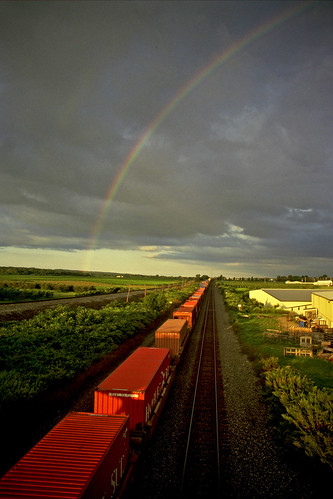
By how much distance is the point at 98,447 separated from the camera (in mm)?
6934

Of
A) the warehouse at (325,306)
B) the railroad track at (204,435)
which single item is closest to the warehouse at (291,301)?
the warehouse at (325,306)

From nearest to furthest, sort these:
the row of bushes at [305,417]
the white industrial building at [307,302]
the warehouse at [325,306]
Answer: the row of bushes at [305,417], the warehouse at [325,306], the white industrial building at [307,302]

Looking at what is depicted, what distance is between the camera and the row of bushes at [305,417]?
31.4 ft

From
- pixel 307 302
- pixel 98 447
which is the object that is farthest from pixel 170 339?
pixel 307 302

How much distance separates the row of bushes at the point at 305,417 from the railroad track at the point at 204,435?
111 inches

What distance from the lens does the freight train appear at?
5727 mm

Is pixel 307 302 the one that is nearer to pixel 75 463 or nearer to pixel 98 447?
pixel 98 447

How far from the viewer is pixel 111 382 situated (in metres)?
11.1

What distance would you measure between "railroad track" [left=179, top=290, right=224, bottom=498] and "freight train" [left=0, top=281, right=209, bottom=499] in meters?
1.79

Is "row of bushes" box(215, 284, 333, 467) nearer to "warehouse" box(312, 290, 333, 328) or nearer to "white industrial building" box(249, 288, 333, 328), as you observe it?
"warehouse" box(312, 290, 333, 328)

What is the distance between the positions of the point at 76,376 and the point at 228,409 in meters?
9.55

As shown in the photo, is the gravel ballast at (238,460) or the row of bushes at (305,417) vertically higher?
the row of bushes at (305,417)

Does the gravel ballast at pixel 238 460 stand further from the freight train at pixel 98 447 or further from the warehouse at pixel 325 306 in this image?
the warehouse at pixel 325 306

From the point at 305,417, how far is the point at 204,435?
14.1 feet
